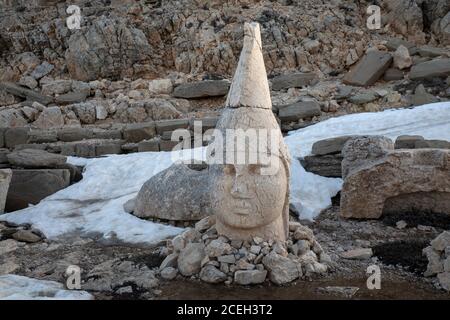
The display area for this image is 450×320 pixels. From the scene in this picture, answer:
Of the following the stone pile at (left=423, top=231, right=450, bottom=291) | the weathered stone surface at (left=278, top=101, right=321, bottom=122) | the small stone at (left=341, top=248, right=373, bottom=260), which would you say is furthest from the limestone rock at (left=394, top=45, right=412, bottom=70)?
the stone pile at (left=423, top=231, right=450, bottom=291)

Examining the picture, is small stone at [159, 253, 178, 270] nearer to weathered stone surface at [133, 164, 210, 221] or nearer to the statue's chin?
the statue's chin

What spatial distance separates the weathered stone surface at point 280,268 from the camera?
483 cm

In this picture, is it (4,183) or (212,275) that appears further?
(4,183)

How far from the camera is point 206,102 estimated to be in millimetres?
15211

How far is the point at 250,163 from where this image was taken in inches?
204

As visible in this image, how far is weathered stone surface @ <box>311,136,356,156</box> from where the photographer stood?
9.31 meters

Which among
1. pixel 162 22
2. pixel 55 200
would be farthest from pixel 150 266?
pixel 162 22

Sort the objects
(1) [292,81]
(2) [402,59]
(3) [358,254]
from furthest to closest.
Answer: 1. (1) [292,81]
2. (2) [402,59]
3. (3) [358,254]

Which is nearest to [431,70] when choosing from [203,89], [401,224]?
[203,89]

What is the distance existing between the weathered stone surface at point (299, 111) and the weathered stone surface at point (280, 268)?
8073 millimetres

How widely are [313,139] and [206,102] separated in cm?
570

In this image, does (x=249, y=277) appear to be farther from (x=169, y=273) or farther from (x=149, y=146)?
(x=149, y=146)

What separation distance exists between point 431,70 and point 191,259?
11.6 meters
